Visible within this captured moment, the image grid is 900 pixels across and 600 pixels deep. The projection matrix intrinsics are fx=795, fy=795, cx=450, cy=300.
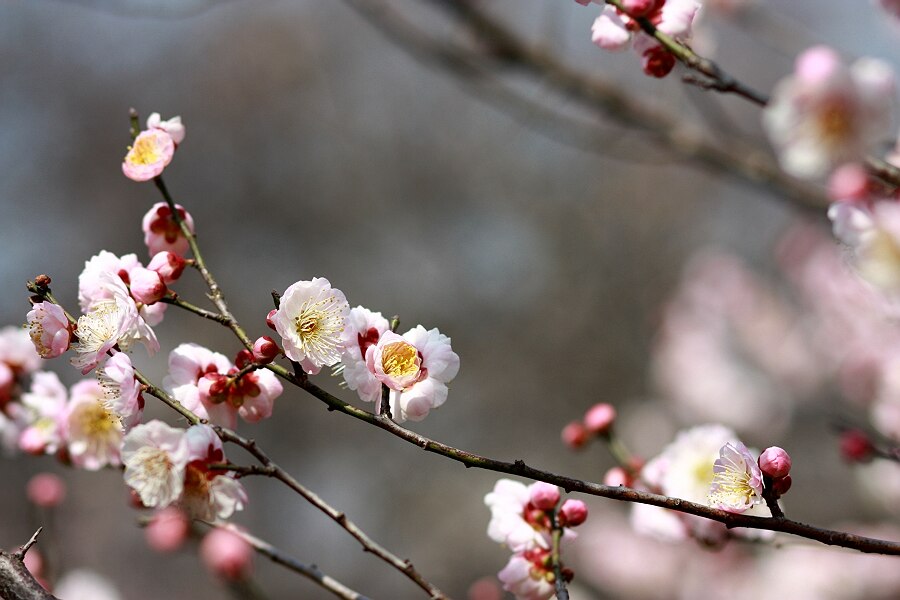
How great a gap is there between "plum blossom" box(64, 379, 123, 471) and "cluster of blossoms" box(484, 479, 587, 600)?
531 millimetres

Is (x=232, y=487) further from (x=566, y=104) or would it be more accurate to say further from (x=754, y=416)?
(x=754, y=416)

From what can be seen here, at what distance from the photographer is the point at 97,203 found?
8625 millimetres

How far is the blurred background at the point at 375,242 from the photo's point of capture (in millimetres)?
6422

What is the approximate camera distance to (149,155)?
912 millimetres

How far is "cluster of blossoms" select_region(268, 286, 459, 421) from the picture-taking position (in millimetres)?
787

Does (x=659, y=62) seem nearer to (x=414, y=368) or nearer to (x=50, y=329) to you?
(x=414, y=368)

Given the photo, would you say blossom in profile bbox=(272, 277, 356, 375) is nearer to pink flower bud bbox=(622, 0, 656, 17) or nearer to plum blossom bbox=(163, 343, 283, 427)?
plum blossom bbox=(163, 343, 283, 427)

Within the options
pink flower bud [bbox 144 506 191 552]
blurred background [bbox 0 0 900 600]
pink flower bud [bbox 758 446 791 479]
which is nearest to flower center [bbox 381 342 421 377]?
pink flower bud [bbox 758 446 791 479]

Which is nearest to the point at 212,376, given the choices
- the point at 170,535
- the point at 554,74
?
the point at 170,535

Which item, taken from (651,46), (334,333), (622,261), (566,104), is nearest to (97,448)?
(334,333)

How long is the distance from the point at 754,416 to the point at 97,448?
4153mm

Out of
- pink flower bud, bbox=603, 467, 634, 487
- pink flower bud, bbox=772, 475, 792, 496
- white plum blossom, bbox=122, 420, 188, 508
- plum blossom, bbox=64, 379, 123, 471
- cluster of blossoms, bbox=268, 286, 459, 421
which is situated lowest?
white plum blossom, bbox=122, 420, 188, 508

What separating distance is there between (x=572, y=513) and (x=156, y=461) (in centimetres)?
49

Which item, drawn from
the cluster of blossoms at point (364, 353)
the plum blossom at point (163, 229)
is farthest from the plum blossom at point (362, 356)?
the plum blossom at point (163, 229)
